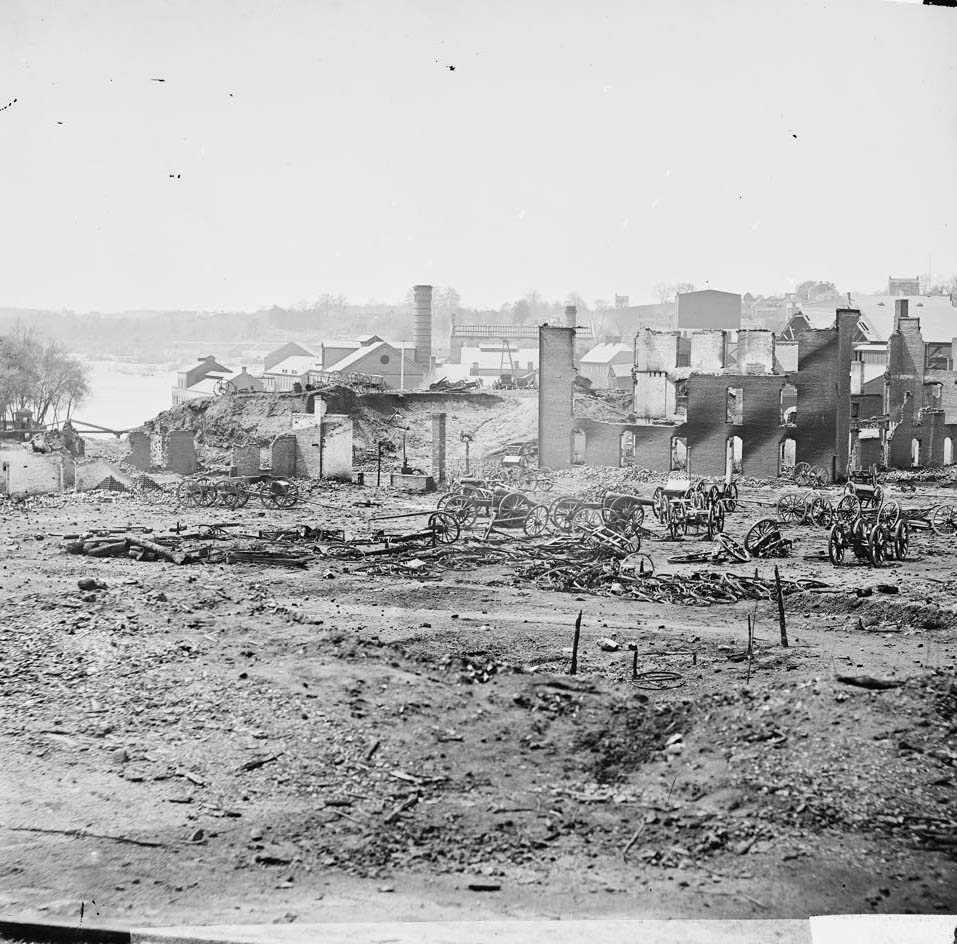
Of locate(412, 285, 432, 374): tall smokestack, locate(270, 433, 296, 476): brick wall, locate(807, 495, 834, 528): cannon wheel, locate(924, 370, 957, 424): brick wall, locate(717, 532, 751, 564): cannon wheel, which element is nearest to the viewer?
locate(412, 285, 432, 374): tall smokestack

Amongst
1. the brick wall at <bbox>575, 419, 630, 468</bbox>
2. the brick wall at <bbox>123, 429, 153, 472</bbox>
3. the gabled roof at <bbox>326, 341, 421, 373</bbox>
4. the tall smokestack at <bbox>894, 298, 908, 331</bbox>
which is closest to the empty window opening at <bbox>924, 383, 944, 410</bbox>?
the tall smokestack at <bbox>894, 298, 908, 331</bbox>

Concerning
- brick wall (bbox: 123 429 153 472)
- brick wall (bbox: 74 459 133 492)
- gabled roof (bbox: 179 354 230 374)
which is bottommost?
brick wall (bbox: 74 459 133 492)

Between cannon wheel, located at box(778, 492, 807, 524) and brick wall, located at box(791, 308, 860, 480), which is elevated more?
brick wall, located at box(791, 308, 860, 480)

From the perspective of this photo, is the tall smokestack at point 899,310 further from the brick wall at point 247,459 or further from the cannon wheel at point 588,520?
the brick wall at point 247,459

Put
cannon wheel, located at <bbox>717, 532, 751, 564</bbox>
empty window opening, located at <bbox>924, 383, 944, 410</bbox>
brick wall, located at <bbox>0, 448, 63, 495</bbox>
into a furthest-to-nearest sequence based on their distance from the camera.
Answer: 1. empty window opening, located at <bbox>924, 383, 944, 410</bbox>
2. cannon wheel, located at <bbox>717, 532, 751, 564</bbox>
3. brick wall, located at <bbox>0, 448, 63, 495</bbox>

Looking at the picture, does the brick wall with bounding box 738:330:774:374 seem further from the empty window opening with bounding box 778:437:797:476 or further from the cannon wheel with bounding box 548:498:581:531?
the cannon wheel with bounding box 548:498:581:531

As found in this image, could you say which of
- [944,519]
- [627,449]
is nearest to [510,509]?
[627,449]

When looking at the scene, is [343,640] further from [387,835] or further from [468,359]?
[468,359]
